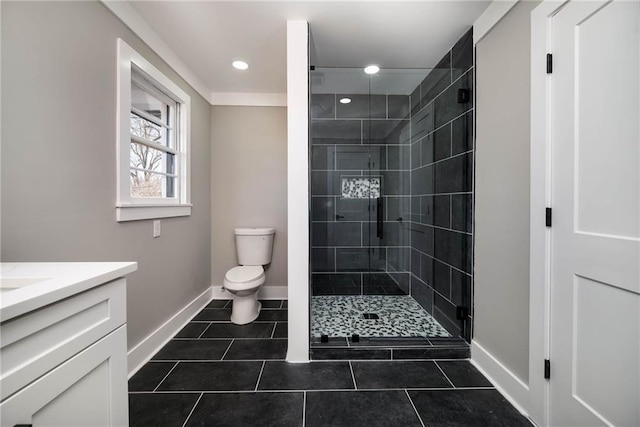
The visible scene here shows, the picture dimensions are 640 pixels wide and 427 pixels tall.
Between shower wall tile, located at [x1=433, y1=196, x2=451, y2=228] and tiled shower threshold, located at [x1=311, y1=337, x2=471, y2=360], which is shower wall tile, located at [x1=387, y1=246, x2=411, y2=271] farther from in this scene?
tiled shower threshold, located at [x1=311, y1=337, x2=471, y2=360]

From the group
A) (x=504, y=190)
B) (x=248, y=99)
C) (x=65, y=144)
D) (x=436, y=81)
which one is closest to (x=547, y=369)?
(x=504, y=190)

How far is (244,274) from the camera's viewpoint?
233 centimetres

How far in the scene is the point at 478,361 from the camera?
169cm

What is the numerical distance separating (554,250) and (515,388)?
785mm

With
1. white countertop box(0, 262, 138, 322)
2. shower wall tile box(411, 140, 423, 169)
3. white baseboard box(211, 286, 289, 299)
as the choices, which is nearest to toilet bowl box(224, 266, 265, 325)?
white baseboard box(211, 286, 289, 299)

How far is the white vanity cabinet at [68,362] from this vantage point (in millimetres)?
542

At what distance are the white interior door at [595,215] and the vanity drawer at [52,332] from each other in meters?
1.75

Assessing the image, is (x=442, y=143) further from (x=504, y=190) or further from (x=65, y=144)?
(x=65, y=144)

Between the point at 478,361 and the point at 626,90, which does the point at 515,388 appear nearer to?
the point at 478,361

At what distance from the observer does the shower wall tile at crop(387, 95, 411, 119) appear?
2.60m

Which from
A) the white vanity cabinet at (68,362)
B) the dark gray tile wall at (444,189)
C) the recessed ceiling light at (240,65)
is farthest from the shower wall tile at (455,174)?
the white vanity cabinet at (68,362)

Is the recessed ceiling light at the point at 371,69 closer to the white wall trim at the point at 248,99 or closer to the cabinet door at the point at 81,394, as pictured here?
the white wall trim at the point at 248,99

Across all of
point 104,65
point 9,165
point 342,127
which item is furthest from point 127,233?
point 342,127

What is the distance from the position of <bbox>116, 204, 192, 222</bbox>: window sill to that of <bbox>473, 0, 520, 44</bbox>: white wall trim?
245 cm
